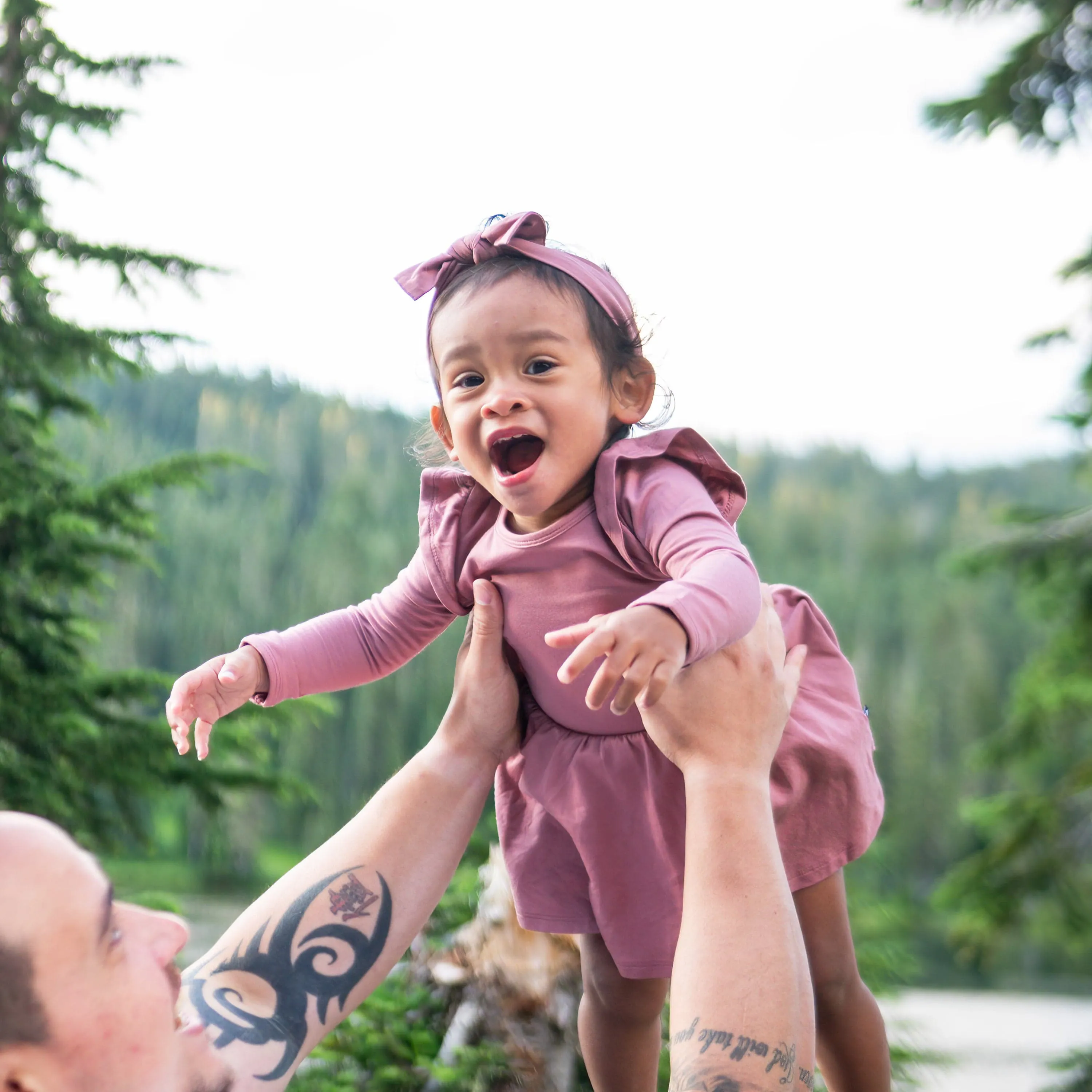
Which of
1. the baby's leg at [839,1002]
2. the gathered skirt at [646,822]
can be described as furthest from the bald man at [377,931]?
the baby's leg at [839,1002]

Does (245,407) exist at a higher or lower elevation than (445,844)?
higher

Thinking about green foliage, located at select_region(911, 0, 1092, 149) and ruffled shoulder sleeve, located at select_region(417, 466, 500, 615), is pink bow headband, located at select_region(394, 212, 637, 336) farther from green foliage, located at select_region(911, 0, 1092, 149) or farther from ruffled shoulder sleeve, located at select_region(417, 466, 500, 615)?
green foliage, located at select_region(911, 0, 1092, 149)

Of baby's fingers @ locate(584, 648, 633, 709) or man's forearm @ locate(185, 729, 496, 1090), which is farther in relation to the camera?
man's forearm @ locate(185, 729, 496, 1090)

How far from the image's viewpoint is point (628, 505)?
140cm

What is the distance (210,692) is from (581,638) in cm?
A: 51

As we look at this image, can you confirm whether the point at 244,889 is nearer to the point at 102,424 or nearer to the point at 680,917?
the point at 102,424

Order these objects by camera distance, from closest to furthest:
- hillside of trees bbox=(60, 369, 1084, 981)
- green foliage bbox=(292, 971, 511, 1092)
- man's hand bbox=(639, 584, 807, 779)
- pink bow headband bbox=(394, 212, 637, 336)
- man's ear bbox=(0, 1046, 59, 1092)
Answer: man's ear bbox=(0, 1046, 59, 1092)
man's hand bbox=(639, 584, 807, 779)
pink bow headband bbox=(394, 212, 637, 336)
green foliage bbox=(292, 971, 511, 1092)
hillside of trees bbox=(60, 369, 1084, 981)

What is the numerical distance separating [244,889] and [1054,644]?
1613cm

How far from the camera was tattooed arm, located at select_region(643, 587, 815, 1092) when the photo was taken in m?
1.08

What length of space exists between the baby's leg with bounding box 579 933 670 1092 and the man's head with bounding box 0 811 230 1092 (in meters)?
0.71

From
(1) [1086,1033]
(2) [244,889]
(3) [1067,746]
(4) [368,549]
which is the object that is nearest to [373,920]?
(3) [1067,746]

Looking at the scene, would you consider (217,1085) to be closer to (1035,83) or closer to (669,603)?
(669,603)

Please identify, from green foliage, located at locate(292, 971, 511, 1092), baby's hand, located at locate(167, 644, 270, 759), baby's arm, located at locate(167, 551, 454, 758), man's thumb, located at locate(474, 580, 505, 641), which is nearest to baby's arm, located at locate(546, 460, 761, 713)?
man's thumb, located at locate(474, 580, 505, 641)

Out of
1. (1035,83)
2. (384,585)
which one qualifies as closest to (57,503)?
(1035,83)
